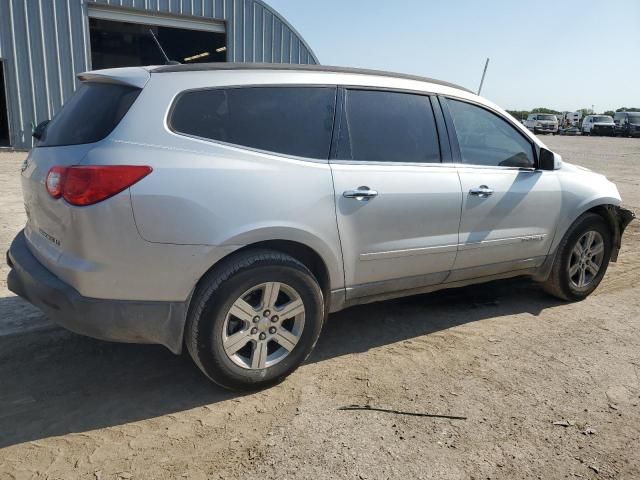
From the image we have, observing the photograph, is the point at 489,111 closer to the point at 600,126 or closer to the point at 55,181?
the point at 55,181

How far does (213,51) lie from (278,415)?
59.5 feet

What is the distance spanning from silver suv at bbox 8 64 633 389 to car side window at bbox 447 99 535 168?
0.02 m

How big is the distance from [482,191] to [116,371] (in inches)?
110

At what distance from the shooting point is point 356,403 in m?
3.17

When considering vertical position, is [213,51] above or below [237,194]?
above

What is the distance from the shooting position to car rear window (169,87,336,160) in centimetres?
303

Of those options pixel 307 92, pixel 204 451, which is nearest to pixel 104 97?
pixel 307 92

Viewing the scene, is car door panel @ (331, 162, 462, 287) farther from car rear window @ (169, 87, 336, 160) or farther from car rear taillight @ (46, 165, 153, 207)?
car rear taillight @ (46, 165, 153, 207)

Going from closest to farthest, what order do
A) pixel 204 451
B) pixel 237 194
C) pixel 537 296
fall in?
pixel 204 451
pixel 237 194
pixel 537 296

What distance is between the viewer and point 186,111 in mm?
Result: 3000

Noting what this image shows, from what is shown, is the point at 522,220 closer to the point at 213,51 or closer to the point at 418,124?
the point at 418,124

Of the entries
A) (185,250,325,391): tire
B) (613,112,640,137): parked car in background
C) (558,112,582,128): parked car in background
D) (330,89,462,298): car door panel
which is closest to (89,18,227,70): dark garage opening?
(330,89,462,298): car door panel

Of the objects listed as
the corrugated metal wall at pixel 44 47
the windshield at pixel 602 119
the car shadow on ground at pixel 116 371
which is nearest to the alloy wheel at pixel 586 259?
the car shadow on ground at pixel 116 371

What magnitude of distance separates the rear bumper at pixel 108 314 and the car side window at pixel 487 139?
2411mm
